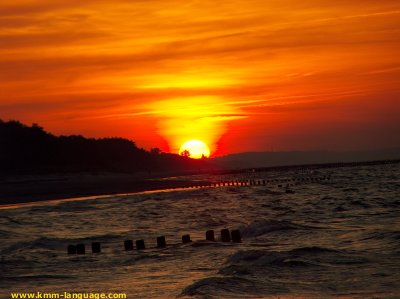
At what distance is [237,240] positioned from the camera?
2783 centimetres

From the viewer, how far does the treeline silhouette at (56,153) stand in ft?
387

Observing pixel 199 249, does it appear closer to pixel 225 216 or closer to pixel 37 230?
pixel 37 230

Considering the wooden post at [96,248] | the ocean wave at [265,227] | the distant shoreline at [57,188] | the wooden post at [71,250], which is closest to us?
the wooden post at [71,250]

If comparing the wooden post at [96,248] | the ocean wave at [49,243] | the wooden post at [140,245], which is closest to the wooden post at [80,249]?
the wooden post at [96,248]

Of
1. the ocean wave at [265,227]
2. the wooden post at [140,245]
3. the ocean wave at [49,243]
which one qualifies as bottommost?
the ocean wave at [265,227]

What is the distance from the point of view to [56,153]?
129750 mm

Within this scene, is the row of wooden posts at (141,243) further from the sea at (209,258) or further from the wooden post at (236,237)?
the sea at (209,258)

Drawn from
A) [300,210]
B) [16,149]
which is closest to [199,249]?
[300,210]

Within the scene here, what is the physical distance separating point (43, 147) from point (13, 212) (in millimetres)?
81655

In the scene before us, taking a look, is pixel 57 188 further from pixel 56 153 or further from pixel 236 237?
pixel 236 237

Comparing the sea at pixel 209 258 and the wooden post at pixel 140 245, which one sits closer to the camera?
the sea at pixel 209 258

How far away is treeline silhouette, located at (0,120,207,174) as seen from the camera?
387 feet

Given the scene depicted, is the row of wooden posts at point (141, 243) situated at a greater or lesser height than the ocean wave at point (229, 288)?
greater

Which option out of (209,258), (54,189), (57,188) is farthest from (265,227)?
(57,188)
